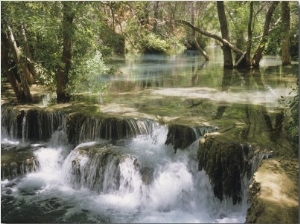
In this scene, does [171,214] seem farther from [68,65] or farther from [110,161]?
[68,65]

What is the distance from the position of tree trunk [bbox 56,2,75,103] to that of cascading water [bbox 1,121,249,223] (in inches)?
104

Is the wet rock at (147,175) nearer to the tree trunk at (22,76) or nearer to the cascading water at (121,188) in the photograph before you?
the cascading water at (121,188)

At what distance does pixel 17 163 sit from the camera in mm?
7949

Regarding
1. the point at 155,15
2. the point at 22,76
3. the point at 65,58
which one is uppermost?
the point at 155,15

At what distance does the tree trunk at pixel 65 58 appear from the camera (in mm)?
8891

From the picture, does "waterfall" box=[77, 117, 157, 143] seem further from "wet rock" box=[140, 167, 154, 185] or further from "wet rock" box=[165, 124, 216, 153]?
"wet rock" box=[140, 167, 154, 185]

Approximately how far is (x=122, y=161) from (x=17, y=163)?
7.43ft

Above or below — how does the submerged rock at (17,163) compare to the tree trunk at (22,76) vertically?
below

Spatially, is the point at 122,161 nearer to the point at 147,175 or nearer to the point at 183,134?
the point at 147,175

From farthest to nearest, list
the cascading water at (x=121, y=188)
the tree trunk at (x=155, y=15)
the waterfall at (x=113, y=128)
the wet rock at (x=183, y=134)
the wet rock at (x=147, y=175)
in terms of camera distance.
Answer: the tree trunk at (x=155, y=15) → the waterfall at (x=113, y=128) → the wet rock at (x=183, y=134) → the wet rock at (x=147, y=175) → the cascading water at (x=121, y=188)

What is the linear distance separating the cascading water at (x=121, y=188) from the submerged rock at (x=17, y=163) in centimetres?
12

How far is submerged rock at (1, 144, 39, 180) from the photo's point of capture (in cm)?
784

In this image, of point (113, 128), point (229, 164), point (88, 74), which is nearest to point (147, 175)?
point (229, 164)

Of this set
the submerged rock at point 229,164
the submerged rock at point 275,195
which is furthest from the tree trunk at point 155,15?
the submerged rock at point 275,195
